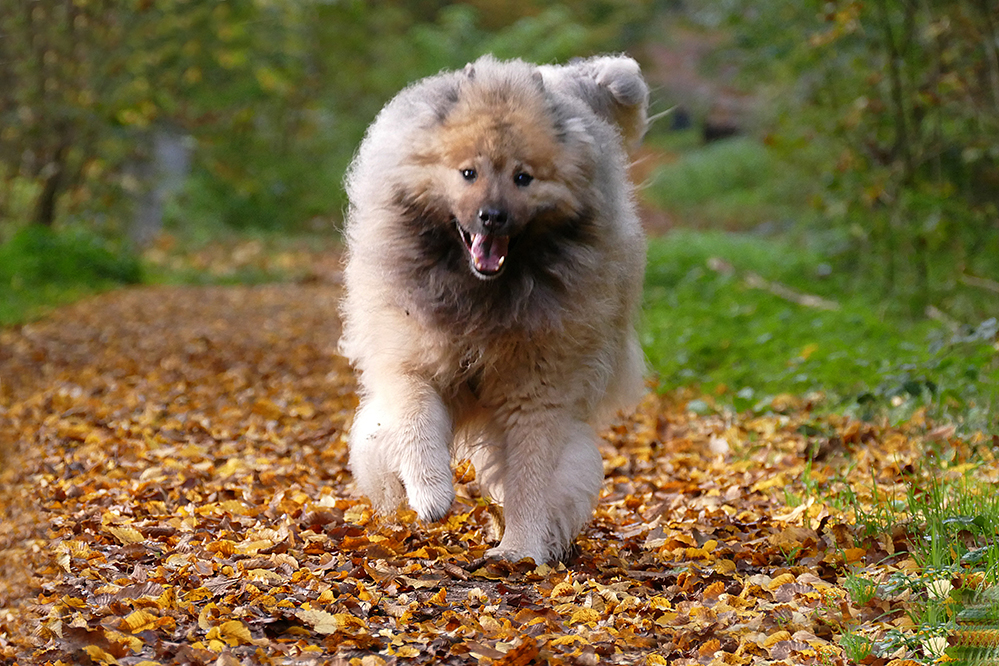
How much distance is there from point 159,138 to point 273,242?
265 cm

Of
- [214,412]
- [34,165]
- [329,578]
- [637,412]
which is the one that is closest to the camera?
[329,578]

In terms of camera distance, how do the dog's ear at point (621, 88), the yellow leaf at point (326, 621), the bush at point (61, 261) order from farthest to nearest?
the bush at point (61, 261) < the dog's ear at point (621, 88) < the yellow leaf at point (326, 621)

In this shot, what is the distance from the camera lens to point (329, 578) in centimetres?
389

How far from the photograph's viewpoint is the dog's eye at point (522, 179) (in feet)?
13.0

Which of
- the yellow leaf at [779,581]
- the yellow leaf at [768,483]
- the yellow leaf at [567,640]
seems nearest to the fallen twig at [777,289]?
the yellow leaf at [768,483]

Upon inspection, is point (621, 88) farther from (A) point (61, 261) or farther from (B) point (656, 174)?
(A) point (61, 261)

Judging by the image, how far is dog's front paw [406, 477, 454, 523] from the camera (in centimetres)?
397

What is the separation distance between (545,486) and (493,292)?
795 mm

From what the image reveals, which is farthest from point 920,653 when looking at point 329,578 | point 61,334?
point 61,334

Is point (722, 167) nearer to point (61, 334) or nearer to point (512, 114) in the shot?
point (61, 334)

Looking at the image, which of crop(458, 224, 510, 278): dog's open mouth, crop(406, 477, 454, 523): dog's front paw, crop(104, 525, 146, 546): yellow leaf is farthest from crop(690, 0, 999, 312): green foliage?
crop(104, 525, 146, 546): yellow leaf

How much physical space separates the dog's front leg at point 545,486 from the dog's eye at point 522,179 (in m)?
0.94

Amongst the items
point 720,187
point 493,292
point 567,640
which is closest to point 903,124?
point 493,292

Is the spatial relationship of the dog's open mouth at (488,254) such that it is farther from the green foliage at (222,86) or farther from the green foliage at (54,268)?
the green foliage at (222,86)
